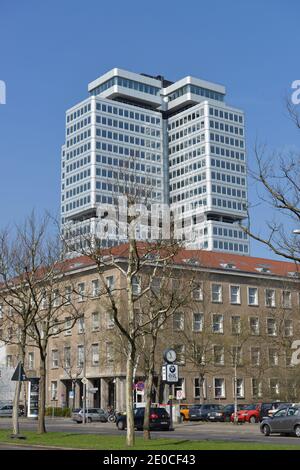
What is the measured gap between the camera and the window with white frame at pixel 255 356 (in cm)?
7602

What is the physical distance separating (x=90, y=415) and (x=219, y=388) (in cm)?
2149

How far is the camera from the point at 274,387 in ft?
240

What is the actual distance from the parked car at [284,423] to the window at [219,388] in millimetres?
41267

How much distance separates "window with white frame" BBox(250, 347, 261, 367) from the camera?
249 feet

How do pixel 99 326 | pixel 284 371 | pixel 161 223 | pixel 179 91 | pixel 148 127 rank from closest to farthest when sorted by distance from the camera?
pixel 161 223, pixel 284 371, pixel 99 326, pixel 148 127, pixel 179 91

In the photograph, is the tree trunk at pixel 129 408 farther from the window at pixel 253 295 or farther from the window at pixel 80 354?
the window at pixel 253 295

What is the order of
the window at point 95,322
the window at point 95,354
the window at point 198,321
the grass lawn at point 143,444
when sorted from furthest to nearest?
the window at point 95,322 → the window at point 95,354 → the window at point 198,321 → the grass lawn at point 143,444

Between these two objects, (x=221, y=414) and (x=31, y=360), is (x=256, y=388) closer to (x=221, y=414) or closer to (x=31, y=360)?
(x=221, y=414)

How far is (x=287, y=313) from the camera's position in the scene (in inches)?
3022

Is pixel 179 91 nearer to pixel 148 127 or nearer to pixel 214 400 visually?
pixel 148 127

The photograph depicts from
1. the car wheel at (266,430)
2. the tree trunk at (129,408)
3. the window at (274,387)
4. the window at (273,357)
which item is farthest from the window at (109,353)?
the tree trunk at (129,408)

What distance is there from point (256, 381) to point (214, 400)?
16.8 feet

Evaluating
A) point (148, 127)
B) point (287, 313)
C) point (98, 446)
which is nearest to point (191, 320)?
point (287, 313)

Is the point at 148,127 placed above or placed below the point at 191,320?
above
